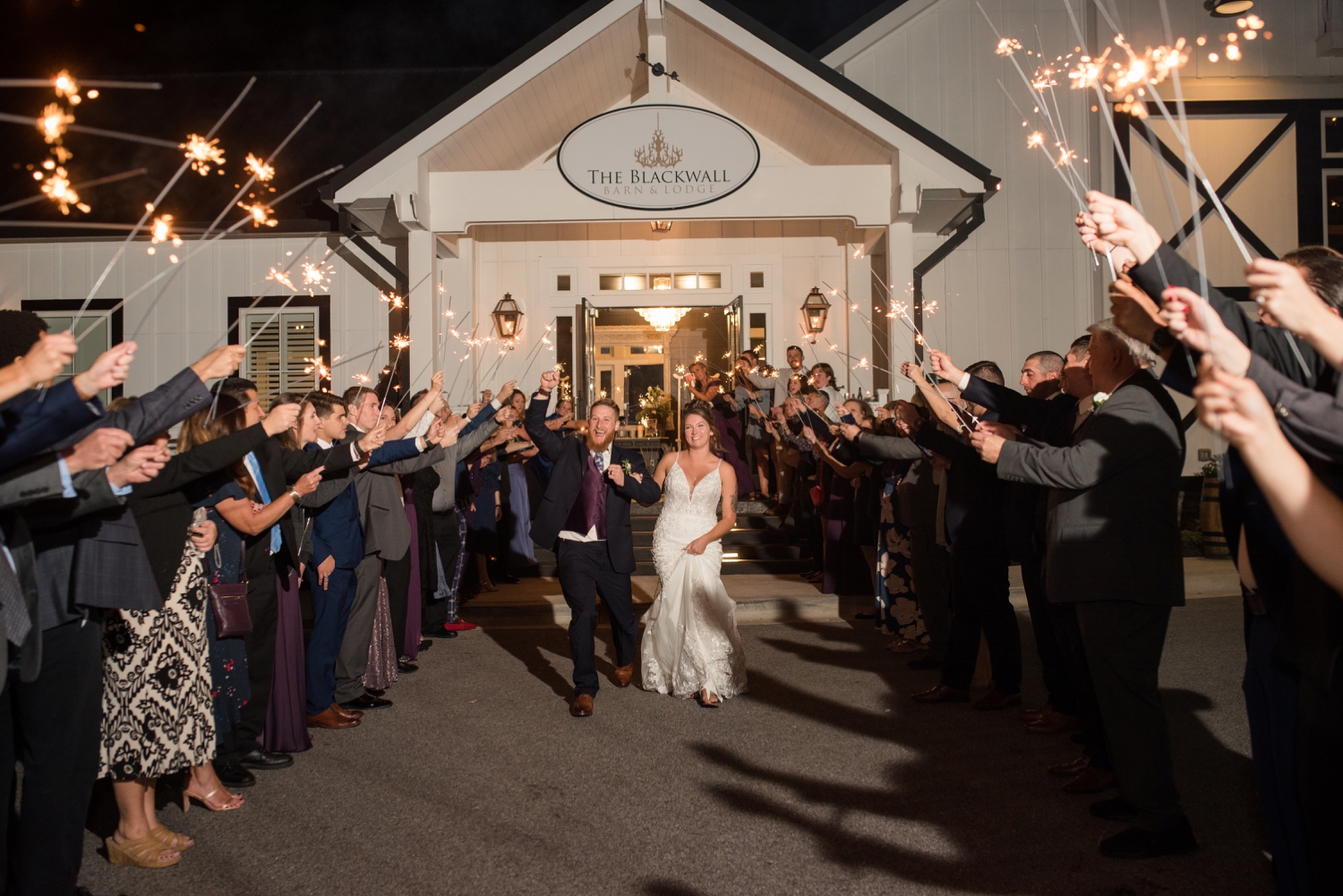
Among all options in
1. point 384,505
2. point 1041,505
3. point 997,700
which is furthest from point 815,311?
point 1041,505

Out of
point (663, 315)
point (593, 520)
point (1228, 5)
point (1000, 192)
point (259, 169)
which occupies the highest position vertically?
point (1228, 5)

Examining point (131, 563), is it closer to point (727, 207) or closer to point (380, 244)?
point (727, 207)

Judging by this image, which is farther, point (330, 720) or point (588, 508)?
point (588, 508)

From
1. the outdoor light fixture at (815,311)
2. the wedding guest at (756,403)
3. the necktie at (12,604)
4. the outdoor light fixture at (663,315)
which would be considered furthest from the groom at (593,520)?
the outdoor light fixture at (663,315)

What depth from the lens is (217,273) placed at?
13.1 m

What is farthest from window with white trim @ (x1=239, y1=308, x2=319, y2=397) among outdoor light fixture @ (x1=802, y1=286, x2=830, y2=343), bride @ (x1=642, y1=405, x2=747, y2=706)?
bride @ (x1=642, y1=405, x2=747, y2=706)

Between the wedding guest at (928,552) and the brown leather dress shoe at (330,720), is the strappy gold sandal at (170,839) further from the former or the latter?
the wedding guest at (928,552)

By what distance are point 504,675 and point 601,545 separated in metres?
1.41

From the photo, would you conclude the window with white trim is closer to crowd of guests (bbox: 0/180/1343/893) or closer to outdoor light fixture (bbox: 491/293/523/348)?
outdoor light fixture (bbox: 491/293/523/348)

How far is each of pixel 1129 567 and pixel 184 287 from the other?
13.1 metres

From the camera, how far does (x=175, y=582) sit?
3920 mm

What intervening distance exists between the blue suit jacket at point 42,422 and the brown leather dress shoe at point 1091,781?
436 cm

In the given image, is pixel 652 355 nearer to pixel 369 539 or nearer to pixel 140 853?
pixel 369 539

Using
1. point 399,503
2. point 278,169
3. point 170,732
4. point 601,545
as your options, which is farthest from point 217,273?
point 170,732
